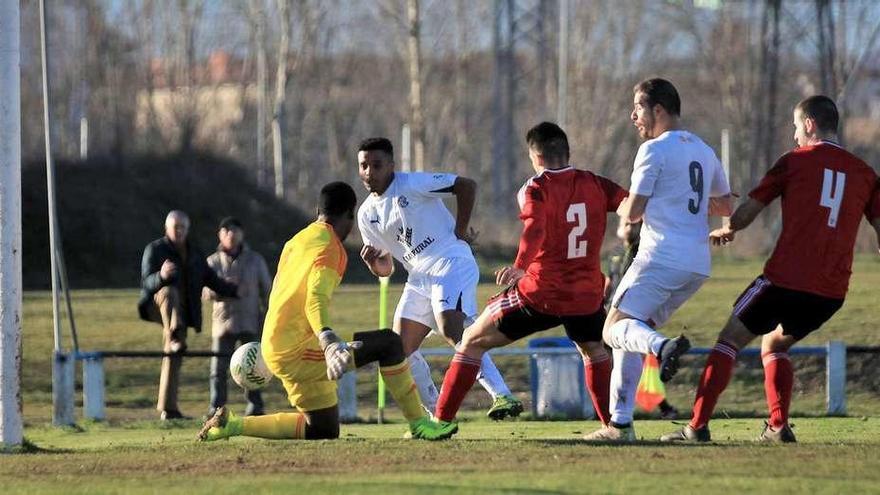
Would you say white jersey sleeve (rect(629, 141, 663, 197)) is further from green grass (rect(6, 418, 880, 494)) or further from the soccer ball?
the soccer ball

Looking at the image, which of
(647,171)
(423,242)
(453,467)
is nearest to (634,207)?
(647,171)

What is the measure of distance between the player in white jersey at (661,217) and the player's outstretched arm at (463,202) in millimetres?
1530

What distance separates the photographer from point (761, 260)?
149ft

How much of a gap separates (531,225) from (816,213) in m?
1.80

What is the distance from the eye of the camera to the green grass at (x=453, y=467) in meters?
8.57

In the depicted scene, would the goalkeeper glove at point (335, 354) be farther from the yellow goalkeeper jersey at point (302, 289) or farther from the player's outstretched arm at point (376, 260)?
the player's outstretched arm at point (376, 260)

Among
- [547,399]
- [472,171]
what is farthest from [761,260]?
[472,171]

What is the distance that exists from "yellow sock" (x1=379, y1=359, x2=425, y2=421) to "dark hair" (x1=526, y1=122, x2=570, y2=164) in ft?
5.25

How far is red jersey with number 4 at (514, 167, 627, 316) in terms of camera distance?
10195 mm

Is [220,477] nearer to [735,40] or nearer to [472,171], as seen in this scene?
[735,40]

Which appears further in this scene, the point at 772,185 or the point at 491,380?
the point at 491,380

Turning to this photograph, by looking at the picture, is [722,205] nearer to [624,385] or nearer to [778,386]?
[778,386]

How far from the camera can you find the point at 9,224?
11.7 metres

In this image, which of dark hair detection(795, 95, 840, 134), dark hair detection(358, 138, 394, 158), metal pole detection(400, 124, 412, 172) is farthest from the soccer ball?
metal pole detection(400, 124, 412, 172)
